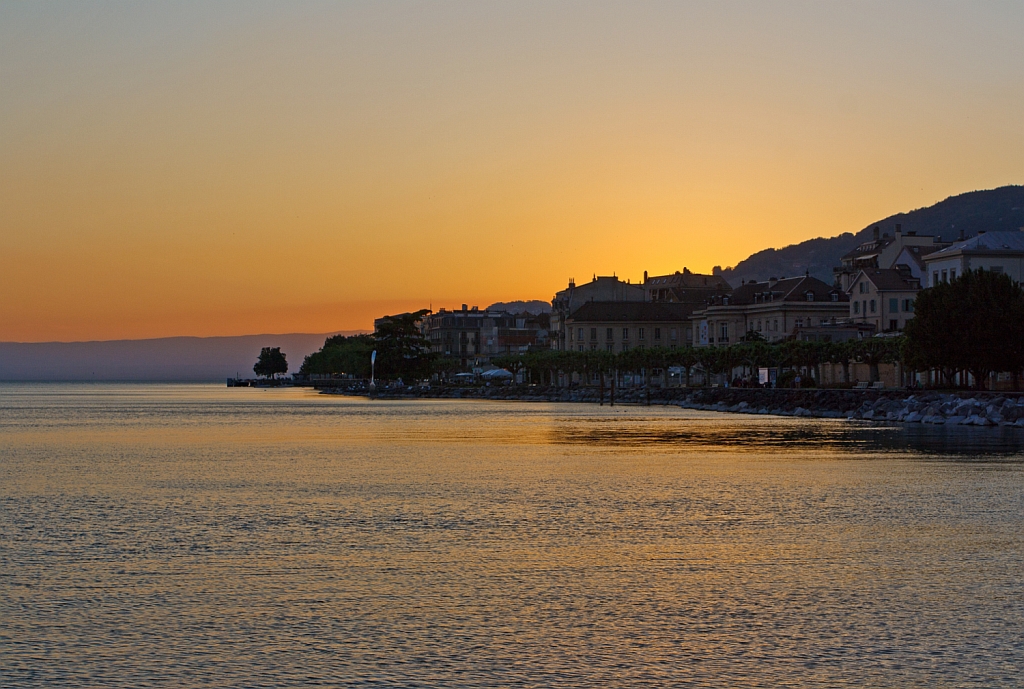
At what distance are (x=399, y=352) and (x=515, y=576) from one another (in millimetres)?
181336

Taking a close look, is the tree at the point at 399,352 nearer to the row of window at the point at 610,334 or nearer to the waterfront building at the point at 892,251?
the row of window at the point at 610,334

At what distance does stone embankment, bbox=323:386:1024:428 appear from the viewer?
2426 inches

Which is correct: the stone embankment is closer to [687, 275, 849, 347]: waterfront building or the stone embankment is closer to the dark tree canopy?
the dark tree canopy

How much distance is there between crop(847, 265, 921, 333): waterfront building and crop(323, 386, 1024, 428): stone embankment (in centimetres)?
1864

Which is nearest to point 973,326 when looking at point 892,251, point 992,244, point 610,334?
point 992,244

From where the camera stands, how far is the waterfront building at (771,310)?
13712cm

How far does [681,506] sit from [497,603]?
424 inches

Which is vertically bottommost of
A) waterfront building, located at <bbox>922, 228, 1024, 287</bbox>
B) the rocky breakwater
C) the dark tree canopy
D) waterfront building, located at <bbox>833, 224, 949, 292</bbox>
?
the rocky breakwater

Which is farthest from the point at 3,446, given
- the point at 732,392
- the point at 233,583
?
the point at 732,392

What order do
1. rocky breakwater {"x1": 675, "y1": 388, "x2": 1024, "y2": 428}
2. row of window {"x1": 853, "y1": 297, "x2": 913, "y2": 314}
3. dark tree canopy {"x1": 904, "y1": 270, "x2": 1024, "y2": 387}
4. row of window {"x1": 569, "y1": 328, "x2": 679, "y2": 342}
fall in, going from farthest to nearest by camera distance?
row of window {"x1": 569, "y1": 328, "x2": 679, "y2": 342} → row of window {"x1": 853, "y1": 297, "x2": 913, "y2": 314} → dark tree canopy {"x1": 904, "y1": 270, "x2": 1024, "y2": 387} → rocky breakwater {"x1": 675, "y1": 388, "x2": 1024, "y2": 428}

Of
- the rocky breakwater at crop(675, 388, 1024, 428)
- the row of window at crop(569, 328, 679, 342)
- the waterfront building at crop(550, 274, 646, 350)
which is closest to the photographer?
the rocky breakwater at crop(675, 388, 1024, 428)

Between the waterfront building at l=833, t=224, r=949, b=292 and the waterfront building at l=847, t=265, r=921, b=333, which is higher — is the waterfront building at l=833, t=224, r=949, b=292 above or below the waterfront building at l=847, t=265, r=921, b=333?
above

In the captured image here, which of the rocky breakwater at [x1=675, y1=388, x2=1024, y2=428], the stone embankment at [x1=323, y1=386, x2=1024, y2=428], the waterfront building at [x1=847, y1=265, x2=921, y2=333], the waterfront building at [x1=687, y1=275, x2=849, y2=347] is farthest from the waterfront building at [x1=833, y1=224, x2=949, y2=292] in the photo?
the rocky breakwater at [x1=675, y1=388, x2=1024, y2=428]

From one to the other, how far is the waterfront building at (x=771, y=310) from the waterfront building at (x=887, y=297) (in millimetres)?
12990
